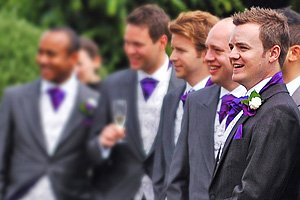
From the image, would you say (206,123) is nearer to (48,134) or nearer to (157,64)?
(157,64)

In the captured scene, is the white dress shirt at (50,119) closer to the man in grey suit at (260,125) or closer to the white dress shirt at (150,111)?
the white dress shirt at (150,111)

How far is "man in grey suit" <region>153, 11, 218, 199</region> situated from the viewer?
8.34 meters

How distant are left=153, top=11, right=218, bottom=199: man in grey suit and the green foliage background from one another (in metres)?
5.29

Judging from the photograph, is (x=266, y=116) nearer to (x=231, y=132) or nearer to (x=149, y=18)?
(x=231, y=132)

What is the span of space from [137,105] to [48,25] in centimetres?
666

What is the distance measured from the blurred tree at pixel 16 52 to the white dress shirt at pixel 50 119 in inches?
118

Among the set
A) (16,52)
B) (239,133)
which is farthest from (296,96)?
(16,52)

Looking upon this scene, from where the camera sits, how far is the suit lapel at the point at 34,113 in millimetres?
10328

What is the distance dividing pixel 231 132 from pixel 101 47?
31.6 ft

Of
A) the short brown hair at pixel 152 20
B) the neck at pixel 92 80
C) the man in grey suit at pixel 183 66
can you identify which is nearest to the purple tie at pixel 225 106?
the man in grey suit at pixel 183 66

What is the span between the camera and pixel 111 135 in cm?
976

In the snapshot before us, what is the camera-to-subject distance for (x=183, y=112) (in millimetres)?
8125

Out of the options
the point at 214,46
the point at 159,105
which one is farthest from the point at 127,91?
the point at 214,46

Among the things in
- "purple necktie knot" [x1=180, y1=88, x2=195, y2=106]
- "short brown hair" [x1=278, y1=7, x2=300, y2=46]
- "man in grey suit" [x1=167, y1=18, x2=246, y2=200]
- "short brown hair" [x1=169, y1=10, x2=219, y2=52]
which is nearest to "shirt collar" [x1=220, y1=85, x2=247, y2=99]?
"man in grey suit" [x1=167, y1=18, x2=246, y2=200]
